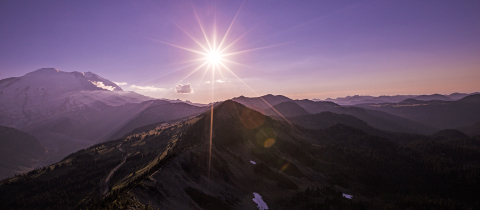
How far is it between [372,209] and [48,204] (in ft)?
368

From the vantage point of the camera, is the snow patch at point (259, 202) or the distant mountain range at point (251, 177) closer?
the distant mountain range at point (251, 177)

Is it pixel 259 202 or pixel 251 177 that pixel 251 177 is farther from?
pixel 259 202

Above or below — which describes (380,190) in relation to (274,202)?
below

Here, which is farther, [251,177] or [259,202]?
[251,177]

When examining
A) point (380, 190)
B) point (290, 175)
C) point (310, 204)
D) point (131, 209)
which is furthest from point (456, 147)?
point (131, 209)

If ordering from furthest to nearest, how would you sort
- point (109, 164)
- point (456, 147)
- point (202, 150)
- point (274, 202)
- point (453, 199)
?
1. point (456, 147)
2. point (109, 164)
3. point (453, 199)
4. point (202, 150)
5. point (274, 202)

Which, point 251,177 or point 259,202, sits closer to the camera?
point 259,202

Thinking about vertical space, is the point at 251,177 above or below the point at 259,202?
above

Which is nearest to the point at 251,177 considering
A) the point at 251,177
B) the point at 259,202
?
the point at 251,177

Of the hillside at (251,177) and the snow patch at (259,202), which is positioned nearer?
the hillside at (251,177)

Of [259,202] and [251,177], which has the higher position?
[251,177]

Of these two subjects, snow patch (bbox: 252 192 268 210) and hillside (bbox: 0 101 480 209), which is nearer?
hillside (bbox: 0 101 480 209)

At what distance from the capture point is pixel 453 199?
65.5m

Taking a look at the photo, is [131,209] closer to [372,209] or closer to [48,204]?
[372,209]
